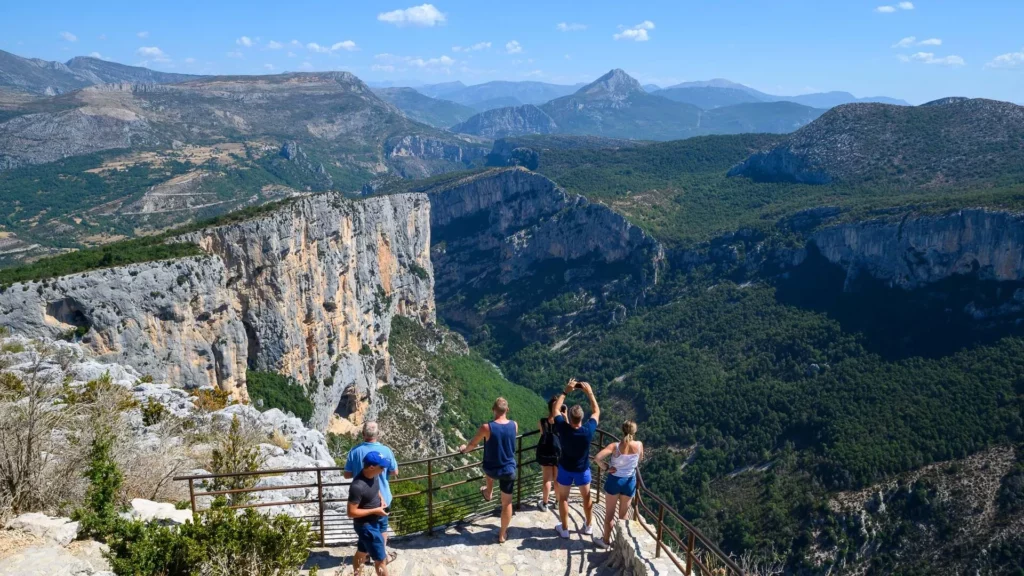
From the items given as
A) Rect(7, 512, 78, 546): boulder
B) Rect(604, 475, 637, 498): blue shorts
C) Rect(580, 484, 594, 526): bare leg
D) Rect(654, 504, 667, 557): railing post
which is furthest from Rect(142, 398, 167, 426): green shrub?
Rect(654, 504, 667, 557): railing post

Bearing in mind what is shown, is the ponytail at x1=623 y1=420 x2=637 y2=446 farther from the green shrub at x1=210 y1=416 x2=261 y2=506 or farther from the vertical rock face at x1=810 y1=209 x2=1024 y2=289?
the vertical rock face at x1=810 y1=209 x2=1024 y2=289

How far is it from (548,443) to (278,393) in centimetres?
2955

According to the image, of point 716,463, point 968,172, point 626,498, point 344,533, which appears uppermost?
point 968,172

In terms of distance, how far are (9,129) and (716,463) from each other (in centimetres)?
18555

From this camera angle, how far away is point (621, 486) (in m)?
9.61

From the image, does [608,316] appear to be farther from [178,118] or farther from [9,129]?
[178,118]

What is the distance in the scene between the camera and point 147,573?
6.91 metres

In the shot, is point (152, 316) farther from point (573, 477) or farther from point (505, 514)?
point (573, 477)

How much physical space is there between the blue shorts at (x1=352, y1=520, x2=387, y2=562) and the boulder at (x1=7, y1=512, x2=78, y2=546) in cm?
359

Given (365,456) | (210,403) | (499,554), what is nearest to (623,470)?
(499,554)

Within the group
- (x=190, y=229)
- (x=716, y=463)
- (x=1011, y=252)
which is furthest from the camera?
(x=1011, y=252)

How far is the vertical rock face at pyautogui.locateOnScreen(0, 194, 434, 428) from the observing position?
2483cm

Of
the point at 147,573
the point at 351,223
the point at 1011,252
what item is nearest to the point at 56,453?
the point at 147,573

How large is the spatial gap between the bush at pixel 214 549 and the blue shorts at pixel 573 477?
4.30m
